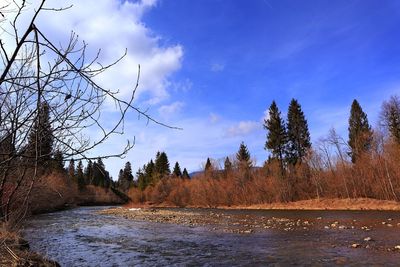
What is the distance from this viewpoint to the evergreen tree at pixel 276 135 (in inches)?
2660

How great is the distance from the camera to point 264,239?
1916 cm

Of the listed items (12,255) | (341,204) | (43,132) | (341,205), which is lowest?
(341,205)

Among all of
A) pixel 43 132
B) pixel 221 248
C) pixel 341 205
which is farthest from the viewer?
pixel 341 205

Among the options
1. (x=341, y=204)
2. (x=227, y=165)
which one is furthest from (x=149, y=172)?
(x=341, y=204)

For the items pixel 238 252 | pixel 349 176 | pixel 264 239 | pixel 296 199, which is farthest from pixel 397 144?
pixel 238 252

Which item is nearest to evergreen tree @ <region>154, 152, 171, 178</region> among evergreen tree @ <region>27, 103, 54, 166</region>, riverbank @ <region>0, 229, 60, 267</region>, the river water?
the river water

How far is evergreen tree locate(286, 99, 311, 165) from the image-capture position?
68319mm

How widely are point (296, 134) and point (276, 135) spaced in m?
4.85

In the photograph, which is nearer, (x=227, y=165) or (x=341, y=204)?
(x=341, y=204)

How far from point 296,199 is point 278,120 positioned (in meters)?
17.7

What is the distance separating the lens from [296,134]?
2798 inches

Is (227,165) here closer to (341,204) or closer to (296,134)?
(296,134)

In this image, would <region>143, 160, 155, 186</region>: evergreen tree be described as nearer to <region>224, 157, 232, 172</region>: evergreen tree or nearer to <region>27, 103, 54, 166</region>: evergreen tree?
<region>224, 157, 232, 172</region>: evergreen tree

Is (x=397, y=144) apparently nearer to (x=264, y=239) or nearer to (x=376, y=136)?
(x=376, y=136)
